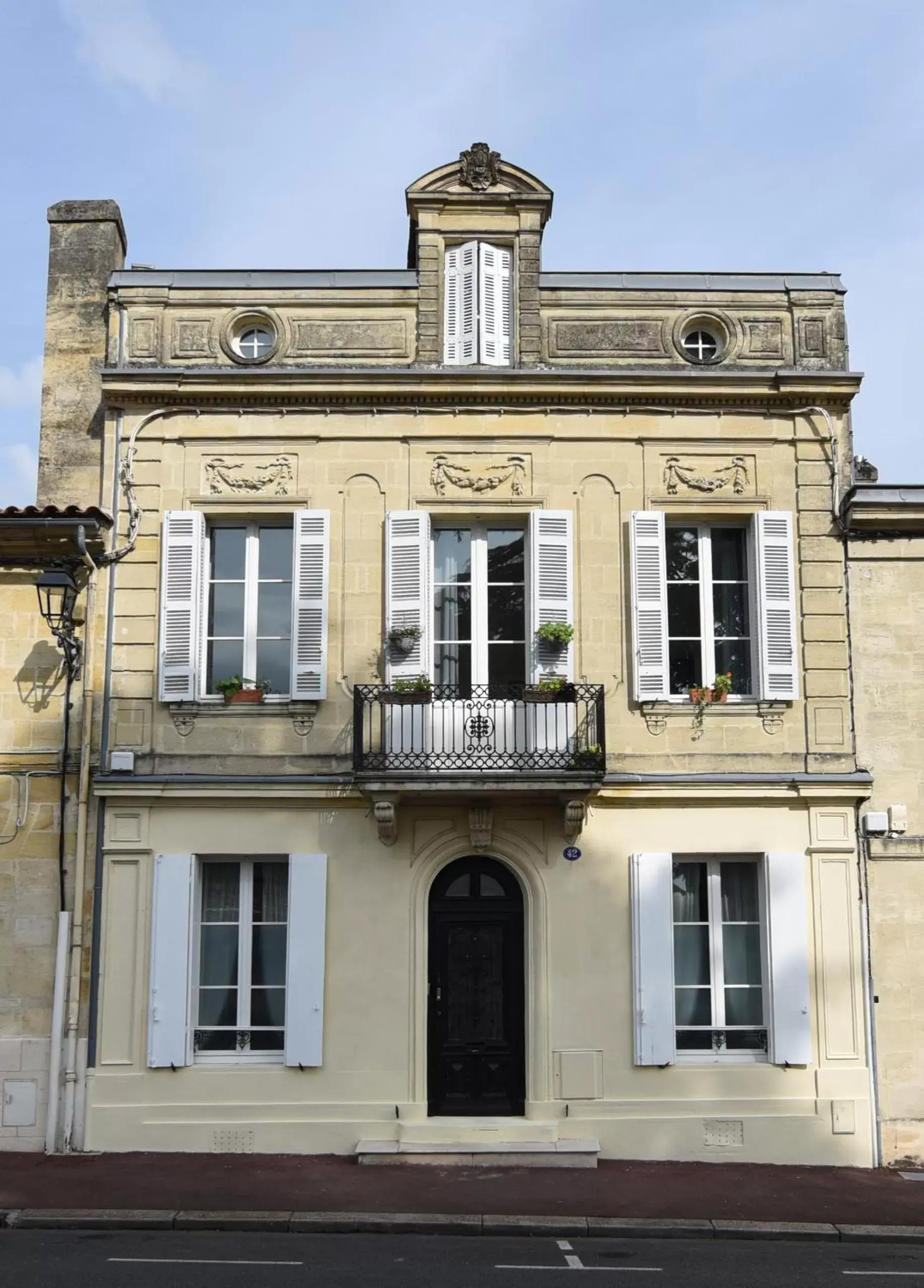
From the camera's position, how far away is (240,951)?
1268 centimetres

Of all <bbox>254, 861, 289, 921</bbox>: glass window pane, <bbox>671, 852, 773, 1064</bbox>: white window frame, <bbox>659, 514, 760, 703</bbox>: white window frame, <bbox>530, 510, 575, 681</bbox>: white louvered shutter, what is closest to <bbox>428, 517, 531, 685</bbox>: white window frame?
<bbox>530, 510, 575, 681</bbox>: white louvered shutter

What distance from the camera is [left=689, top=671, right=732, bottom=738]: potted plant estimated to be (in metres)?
12.8

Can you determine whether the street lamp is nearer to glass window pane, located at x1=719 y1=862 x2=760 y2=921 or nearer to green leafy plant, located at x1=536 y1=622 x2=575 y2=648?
green leafy plant, located at x1=536 y1=622 x2=575 y2=648

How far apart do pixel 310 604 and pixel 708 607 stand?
3.98 metres

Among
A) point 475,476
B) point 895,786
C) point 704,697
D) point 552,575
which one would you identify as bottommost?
point 895,786

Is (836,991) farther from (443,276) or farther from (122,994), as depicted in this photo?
(443,276)

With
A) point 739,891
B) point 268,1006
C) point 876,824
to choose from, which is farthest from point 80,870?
point 876,824

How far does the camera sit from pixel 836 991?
40.8 ft

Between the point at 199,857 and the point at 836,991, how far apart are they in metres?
6.20

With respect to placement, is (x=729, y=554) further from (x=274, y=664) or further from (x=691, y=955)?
(x=274, y=664)

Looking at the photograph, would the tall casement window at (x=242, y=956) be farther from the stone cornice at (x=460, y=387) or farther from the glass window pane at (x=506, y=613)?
the stone cornice at (x=460, y=387)

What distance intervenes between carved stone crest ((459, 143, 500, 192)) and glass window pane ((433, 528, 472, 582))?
3658 mm

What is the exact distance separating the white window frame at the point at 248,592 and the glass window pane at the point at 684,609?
3.77m

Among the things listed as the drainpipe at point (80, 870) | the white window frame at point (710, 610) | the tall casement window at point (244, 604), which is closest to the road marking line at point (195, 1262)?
the drainpipe at point (80, 870)
